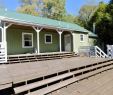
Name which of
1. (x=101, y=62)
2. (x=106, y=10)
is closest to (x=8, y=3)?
(x=106, y=10)

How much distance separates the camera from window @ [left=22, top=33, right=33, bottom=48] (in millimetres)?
17625

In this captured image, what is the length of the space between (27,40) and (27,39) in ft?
0.28

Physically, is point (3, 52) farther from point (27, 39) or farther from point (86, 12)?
point (86, 12)

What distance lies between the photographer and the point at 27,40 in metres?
18.1

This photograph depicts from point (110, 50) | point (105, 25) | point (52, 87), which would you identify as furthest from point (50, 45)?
point (52, 87)

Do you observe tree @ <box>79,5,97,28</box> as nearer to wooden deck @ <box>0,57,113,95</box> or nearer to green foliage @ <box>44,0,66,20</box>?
green foliage @ <box>44,0,66,20</box>

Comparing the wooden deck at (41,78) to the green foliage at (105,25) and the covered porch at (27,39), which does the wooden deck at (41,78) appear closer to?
the covered porch at (27,39)

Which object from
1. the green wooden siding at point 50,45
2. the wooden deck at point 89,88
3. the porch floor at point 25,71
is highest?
the green wooden siding at point 50,45

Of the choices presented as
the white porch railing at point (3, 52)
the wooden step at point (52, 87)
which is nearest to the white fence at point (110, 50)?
the white porch railing at point (3, 52)

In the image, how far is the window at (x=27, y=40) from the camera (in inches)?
694

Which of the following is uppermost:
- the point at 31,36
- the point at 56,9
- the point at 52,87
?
the point at 56,9

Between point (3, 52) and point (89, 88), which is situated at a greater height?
point (3, 52)

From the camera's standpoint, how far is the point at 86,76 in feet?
31.4

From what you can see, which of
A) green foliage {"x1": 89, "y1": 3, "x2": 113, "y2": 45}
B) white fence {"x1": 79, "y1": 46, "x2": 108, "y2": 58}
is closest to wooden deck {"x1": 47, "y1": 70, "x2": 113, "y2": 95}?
white fence {"x1": 79, "y1": 46, "x2": 108, "y2": 58}
